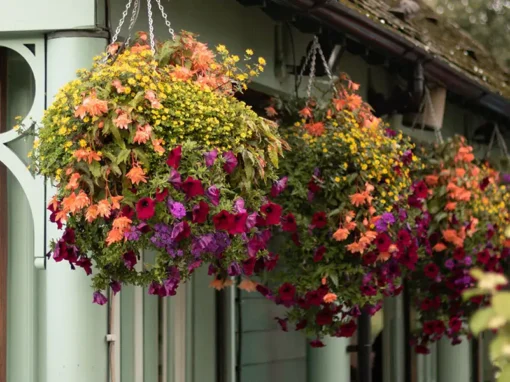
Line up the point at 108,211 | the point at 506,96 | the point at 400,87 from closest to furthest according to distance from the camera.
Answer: the point at 108,211, the point at 400,87, the point at 506,96

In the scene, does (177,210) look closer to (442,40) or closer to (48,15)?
(48,15)

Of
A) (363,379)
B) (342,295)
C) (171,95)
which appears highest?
(171,95)

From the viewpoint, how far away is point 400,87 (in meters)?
8.12

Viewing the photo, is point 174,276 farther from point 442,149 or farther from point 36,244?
point 442,149

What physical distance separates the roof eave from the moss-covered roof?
106 millimetres

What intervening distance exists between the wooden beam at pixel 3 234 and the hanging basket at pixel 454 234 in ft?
8.09

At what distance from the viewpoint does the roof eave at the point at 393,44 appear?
6.05 metres

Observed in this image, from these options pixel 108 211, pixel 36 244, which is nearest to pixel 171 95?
pixel 108 211

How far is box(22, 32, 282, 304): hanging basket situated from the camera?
4082 millimetres

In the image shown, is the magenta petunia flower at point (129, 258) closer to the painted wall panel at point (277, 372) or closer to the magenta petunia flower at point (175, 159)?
the magenta petunia flower at point (175, 159)

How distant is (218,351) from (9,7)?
2.75 meters

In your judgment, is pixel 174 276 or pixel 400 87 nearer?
pixel 174 276

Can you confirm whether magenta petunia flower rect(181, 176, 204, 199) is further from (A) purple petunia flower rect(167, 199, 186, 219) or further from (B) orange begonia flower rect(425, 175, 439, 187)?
(B) orange begonia flower rect(425, 175, 439, 187)

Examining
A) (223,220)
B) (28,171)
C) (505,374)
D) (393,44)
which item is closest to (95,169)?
(223,220)
